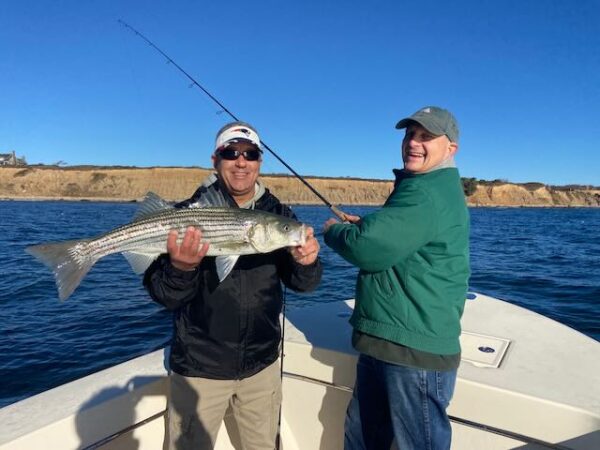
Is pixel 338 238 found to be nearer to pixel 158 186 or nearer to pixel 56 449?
pixel 56 449

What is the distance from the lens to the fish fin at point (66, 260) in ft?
11.8

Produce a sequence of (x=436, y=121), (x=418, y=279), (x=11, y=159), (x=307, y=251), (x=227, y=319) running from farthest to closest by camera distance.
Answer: (x=11, y=159) < (x=307, y=251) < (x=227, y=319) < (x=436, y=121) < (x=418, y=279)

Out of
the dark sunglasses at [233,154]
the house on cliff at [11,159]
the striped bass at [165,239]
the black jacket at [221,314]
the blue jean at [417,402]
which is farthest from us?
the house on cliff at [11,159]

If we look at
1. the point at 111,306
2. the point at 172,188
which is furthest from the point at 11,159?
the point at 111,306

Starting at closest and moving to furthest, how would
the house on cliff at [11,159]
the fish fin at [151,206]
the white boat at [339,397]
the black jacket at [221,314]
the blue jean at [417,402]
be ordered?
the blue jean at [417,402] < the white boat at [339,397] < the black jacket at [221,314] < the fish fin at [151,206] < the house on cliff at [11,159]

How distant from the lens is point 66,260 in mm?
3686

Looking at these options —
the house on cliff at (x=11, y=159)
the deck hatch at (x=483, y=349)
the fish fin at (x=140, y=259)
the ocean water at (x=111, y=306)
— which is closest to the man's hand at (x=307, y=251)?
the fish fin at (x=140, y=259)

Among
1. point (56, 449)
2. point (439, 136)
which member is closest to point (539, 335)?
point (439, 136)

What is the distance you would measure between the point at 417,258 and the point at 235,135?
5.82ft

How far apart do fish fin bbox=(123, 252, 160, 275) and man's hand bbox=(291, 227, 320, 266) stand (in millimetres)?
1149

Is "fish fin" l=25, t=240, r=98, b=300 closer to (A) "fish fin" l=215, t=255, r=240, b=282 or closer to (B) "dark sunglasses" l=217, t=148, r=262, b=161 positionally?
(A) "fish fin" l=215, t=255, r=240, b=282

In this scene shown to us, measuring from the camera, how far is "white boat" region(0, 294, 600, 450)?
316 centimetres

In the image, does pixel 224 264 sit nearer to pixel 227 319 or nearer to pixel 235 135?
pixel 227 319

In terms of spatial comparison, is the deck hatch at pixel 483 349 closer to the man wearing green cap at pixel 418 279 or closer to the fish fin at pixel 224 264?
the man wearing green cap at pixel 418 279
